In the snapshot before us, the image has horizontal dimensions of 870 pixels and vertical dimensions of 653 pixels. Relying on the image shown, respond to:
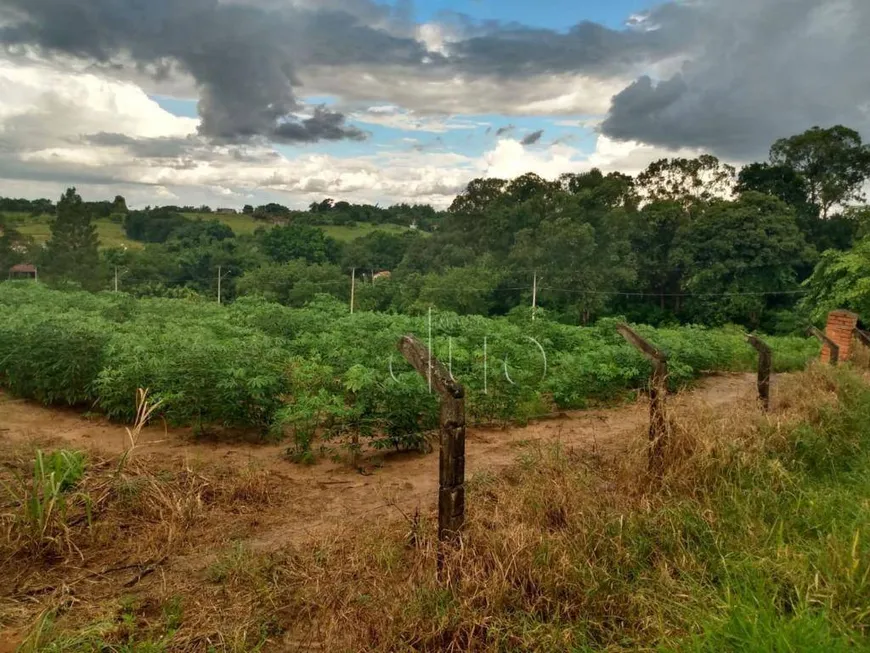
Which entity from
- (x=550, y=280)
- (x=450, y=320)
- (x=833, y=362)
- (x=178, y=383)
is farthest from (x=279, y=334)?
(x=550, y=280)

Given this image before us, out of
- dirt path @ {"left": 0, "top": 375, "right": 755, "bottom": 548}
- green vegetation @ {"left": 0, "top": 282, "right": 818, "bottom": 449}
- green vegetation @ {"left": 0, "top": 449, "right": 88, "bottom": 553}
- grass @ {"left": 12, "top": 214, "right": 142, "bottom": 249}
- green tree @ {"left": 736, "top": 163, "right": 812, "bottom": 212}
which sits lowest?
dirt path @ {"left": 0, "top": 375, "right": 755, "bottom": 548}

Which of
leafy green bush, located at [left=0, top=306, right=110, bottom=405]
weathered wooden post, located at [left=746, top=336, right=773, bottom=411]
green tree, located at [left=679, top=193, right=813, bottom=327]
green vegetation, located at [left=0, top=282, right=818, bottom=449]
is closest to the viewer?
green vegetation, located at [left=0, top=282, right=818, bottom=449]

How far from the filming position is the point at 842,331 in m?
11.8

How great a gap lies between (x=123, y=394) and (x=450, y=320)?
251 inches

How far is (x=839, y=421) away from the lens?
6270 mm

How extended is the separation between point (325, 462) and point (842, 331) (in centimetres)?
1078

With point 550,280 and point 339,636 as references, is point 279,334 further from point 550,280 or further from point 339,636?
point 550,280

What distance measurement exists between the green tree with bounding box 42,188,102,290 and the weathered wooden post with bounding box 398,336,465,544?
1597 inches

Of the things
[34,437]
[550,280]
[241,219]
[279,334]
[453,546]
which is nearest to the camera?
[453,546]

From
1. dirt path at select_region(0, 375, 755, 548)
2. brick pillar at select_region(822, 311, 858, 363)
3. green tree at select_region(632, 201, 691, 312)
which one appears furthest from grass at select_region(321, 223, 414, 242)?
dirt path at select_region(0, 375, 755, 548)

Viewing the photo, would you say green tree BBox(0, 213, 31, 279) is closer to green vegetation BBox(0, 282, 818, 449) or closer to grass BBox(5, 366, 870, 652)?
green vegetation BBox(0, 282, 818, 449)

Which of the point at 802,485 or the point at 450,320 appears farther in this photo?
the point at 450,320

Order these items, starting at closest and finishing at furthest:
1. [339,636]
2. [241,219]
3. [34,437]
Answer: [339,636] → [34,437] → [241,219]

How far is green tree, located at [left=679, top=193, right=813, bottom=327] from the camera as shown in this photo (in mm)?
29250
